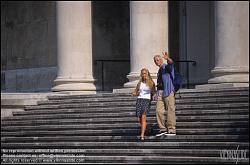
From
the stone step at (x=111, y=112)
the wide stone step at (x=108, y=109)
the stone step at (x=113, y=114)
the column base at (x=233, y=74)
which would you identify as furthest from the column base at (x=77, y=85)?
the column base at (x=233, y=74)

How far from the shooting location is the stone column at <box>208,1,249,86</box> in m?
32.8

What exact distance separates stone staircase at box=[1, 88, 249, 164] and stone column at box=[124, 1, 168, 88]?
1903 millimetres

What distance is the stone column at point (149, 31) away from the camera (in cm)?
3497

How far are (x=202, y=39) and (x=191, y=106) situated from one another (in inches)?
509

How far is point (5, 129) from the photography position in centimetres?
3369

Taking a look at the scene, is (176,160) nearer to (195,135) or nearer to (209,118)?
(195,135)

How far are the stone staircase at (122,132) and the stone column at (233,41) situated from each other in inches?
65.8

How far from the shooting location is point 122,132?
2947 cm

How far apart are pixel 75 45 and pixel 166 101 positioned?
36.7ft

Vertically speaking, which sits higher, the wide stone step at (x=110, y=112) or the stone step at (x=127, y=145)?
the wide stone step at (x=110, y=112)

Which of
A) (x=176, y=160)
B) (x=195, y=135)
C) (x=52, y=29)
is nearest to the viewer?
(x=176, y=160)

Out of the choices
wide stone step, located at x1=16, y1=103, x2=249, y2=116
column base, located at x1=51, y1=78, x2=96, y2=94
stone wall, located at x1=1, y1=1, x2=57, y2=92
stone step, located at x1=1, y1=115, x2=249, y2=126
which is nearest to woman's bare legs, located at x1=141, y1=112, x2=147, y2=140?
stone step, located at x1=1, y1=115, x2=249, y2=126

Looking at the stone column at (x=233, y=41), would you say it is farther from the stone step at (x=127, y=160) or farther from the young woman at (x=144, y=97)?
the stone step at (x=127, y=160)

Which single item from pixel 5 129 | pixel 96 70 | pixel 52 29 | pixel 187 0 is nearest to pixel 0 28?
pixel 52 29
